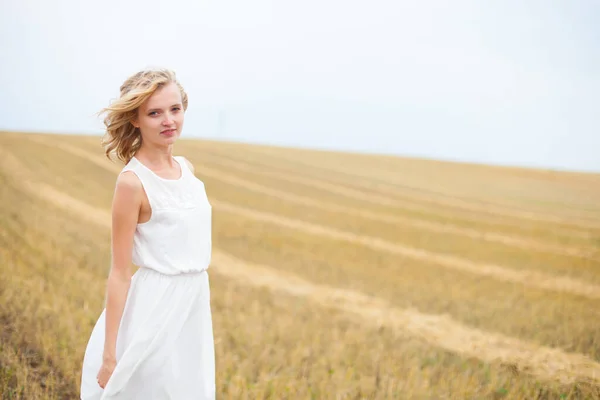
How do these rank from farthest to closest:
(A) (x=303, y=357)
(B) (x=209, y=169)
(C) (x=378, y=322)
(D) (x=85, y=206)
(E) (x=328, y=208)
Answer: (B) (x=209, y=169), (E) (x=328, y=208), (D) (x=85, y=206), (C) (x=378, y=322), (A) (x=303, y=357)

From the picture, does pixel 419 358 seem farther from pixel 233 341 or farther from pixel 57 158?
pixel 57 158

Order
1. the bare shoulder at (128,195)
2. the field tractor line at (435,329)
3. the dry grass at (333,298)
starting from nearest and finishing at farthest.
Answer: the bare shoulder at (128,195) → the dry grass at (333,298) → the field tractor line at (435,329)

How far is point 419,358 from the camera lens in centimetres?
446

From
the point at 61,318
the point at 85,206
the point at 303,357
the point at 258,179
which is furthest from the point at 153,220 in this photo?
the point at 258,179

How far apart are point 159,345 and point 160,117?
2.85ft

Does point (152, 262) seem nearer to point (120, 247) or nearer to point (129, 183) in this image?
point (120, 247)

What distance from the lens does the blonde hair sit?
5.88ft

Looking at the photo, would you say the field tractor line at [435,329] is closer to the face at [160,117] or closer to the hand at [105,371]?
the hand at [105,371]

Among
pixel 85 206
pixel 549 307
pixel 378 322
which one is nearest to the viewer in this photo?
pixel 378 322

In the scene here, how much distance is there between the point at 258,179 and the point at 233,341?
11.4 meters

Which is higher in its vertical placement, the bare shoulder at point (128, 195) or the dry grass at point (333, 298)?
the bare shoulder at point (128, 195)

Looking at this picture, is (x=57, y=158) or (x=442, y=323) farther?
(x=57, y=158)

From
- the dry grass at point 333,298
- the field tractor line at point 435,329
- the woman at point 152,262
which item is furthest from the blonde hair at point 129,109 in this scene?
the field tractor line at point 435,329

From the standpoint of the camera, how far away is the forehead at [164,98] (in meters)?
1.83
